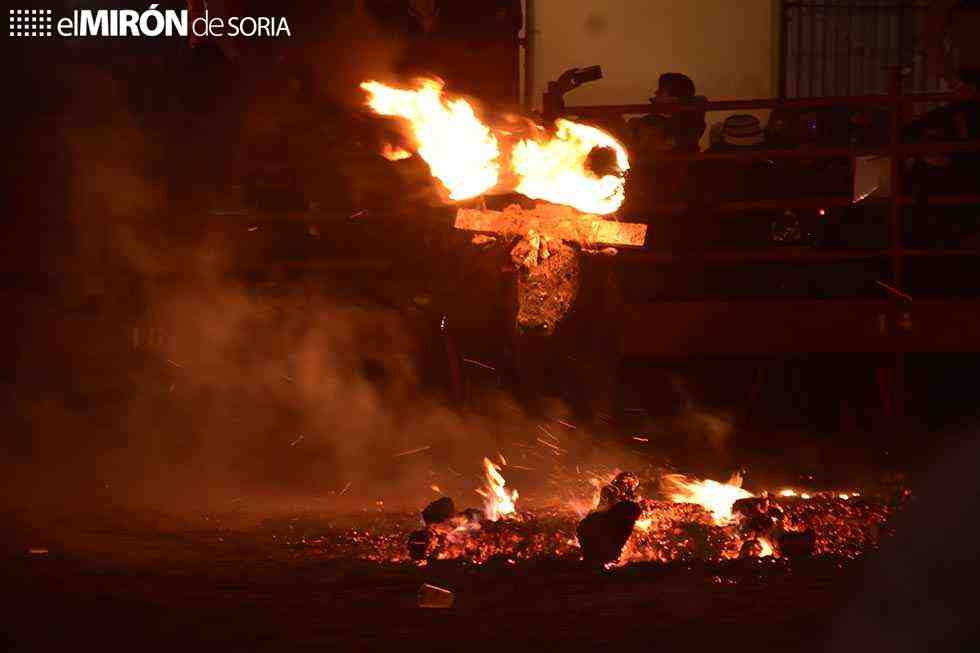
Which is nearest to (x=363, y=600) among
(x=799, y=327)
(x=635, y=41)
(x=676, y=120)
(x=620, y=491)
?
(x=620, y=491)

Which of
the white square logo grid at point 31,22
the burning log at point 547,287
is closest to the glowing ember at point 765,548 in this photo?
the burning log at point 547,287

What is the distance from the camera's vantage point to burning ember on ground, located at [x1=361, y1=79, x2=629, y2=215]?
749cm

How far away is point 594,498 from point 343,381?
2585 mm

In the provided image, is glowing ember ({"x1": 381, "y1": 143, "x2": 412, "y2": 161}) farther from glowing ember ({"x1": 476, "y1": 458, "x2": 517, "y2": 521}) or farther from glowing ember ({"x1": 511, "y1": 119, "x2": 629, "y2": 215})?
glowing ember ({"x1": 476, "y1": 458, "x2": 517, "y2": 521})

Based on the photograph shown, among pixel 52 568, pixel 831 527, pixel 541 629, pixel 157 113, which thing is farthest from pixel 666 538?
pixel 157 113

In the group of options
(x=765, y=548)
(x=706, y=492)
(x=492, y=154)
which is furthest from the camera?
(x=492, y=154)

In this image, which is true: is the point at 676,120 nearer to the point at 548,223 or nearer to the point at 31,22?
the point at 548,223

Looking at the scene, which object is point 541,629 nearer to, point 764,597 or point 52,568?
point 764,597

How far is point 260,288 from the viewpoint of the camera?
891 centimetres

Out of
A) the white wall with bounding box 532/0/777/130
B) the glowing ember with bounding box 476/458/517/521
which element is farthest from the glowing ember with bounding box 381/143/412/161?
the white wall with bounding box 532/0/777/130

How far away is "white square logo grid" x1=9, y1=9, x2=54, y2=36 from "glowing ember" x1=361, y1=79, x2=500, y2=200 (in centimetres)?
420

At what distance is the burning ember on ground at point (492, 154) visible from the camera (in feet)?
24.6

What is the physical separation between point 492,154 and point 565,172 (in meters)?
0.51

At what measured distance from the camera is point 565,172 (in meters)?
7.53
